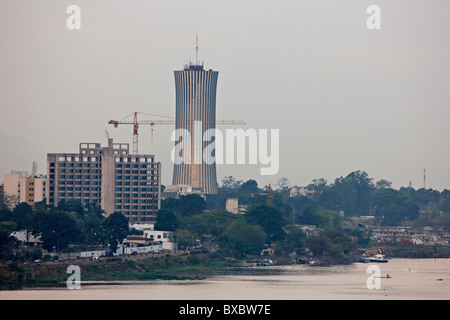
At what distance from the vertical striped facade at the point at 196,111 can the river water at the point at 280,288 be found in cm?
7892

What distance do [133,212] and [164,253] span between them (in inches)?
1475

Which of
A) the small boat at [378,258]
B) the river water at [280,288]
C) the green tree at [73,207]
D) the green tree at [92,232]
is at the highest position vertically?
the green tree at [73,207]

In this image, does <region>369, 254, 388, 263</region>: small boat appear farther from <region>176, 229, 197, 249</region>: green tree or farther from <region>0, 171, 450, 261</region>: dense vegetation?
<region>176, 229, 197, 249</region>: green tree

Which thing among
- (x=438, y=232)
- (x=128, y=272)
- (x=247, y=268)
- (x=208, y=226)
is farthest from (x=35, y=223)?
(x=438, y=232)

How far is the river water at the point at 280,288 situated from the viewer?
77.2 metres

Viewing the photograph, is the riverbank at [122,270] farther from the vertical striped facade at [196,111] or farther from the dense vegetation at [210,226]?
the vertical striped facade at [196,111]

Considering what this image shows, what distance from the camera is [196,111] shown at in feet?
610

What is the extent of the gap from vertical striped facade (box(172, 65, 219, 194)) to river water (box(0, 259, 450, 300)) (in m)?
78.9

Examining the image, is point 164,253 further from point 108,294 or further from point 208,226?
point 108,294

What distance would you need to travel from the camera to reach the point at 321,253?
4850 inches

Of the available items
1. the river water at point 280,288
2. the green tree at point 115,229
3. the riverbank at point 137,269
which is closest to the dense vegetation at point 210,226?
the green tree at point 115,229

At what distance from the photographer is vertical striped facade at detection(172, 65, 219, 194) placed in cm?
18438

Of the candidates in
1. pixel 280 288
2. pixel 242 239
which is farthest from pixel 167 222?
pixel 280 288

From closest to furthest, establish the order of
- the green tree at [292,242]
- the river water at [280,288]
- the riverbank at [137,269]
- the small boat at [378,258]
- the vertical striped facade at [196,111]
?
1. the river water at [280,288]
2. the riverbank at [137,269]
3. the green tree at [292,242]
4. the small boat at [378,258]
5. the vertical striped facade at [196,111]
